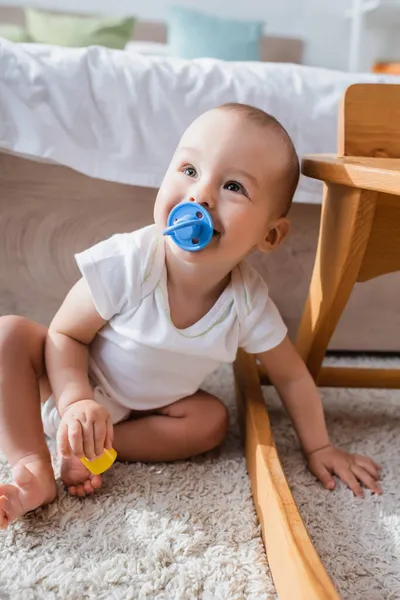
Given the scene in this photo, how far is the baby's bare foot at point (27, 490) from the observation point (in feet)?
1.95

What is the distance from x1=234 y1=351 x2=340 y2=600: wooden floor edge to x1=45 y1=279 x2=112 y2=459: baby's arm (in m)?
0.18

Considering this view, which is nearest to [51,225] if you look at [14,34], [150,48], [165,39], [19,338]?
[19,338]

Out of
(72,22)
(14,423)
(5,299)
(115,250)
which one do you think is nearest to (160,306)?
(115,250)

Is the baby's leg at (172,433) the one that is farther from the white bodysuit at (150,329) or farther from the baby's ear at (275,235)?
the baby's ear at (275,235)

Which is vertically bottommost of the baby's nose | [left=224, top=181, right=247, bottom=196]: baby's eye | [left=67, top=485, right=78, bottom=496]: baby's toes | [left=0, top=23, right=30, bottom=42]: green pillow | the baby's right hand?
[left=67, top=485, right=78, bottom=496]: baby's toes

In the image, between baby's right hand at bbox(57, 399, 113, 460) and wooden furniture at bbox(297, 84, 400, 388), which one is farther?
wooden furniture at bbox(297, 84, 400, 388)

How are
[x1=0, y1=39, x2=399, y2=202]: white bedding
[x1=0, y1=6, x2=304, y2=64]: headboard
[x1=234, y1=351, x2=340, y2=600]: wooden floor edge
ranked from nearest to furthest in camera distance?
[x1=234, y1=351, x2=340, y2=600]: wooden floor edge < [x1=0, y1=39, x2=399, y2=202]: white bedding < [x1=0, y1=6, x2=304, y2=64]: headboard

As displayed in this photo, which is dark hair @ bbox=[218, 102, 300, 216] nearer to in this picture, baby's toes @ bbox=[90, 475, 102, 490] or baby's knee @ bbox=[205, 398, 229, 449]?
baby's knee @ bbox=[205, 398, 229, 449]

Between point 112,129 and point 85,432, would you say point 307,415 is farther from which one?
point 112,129

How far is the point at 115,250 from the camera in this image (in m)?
0.73

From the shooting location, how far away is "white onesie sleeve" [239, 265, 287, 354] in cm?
76

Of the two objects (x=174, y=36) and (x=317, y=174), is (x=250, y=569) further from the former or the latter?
(x=174, y=36)

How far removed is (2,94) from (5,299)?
33 centimetres

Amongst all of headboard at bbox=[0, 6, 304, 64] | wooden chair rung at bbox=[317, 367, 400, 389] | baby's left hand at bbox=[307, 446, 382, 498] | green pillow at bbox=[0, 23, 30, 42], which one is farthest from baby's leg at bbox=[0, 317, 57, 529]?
headboard at bbox=[0, 6, 304, 64]
